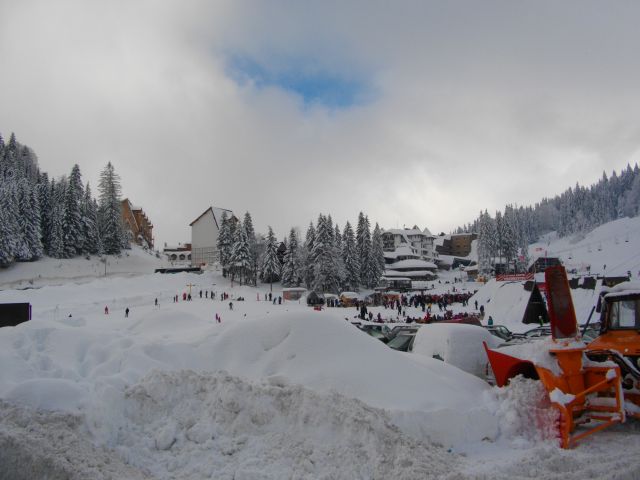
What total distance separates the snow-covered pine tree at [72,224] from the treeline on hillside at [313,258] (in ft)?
62.8

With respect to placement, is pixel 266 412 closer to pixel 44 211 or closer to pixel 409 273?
pixel 44 211

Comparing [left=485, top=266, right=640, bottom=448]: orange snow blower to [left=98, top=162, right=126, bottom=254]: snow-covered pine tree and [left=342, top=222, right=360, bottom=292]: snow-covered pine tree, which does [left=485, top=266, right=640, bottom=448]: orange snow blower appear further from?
[left=98, top=162, right=126, bottom=254]: snow-covered pine tree

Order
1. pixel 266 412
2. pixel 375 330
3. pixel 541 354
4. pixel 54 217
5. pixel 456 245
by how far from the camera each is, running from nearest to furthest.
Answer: pixel 266 412 → pixel 541 354 → pixel 375 330 → pixel 54 217 → pixel 456 245

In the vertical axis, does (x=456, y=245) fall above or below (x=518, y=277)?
above

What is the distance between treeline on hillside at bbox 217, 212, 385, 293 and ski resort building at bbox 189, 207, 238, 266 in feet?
→ 57.6

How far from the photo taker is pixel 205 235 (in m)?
90.6

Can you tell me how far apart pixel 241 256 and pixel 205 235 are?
30312 mm

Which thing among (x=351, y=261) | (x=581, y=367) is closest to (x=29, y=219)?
(x=351, y=261)

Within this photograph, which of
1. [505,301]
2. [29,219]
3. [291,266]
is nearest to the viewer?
[505,301]

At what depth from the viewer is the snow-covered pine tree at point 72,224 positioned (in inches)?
2467

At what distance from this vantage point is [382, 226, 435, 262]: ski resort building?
114m

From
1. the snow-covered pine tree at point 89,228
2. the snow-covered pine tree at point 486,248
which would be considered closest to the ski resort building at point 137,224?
the snow-covered pine tree at point 89,228

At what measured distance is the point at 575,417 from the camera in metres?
6.78

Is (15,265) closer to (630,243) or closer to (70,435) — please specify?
(70,435)
